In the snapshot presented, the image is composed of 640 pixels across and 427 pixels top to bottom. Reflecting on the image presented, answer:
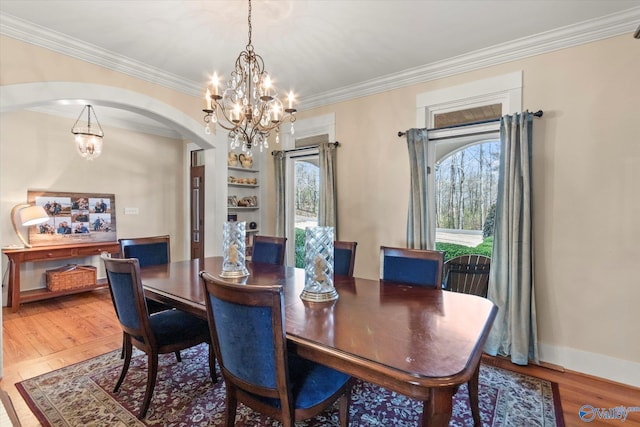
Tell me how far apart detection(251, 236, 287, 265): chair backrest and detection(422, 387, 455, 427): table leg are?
213 cm

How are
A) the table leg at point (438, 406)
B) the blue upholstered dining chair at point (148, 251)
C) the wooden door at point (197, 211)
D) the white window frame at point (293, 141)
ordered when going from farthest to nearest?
the wooden door at point (197, 211)
the white window frame at point (293, 141)
the blue upholstered dining chair at point (148, 251)
the table leg at point (438, 406)

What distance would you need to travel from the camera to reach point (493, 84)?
9.44ft

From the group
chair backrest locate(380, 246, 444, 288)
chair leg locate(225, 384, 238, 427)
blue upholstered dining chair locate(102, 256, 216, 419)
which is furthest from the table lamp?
chair backrest locate(380, 246, 444, 288)

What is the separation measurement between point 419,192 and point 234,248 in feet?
6.29

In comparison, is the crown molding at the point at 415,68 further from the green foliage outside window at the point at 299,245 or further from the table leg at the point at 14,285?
the table leg at the point at 14,285

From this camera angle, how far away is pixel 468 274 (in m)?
3.27

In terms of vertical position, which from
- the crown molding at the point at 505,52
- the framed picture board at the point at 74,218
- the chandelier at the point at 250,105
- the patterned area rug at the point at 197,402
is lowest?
the patterned area rug at the point at 197,402

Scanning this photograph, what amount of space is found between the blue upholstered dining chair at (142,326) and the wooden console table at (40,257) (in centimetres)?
221

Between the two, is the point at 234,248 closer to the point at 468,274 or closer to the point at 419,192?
the point at 419,192

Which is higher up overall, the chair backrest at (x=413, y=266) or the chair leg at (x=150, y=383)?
the chair backrest at (x=413, y=266)

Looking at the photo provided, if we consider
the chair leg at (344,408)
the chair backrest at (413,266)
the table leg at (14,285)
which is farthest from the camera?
the table leg at (14,285)

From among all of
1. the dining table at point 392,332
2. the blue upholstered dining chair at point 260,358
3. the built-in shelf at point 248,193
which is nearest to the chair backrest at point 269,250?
the dining table at point 392,332

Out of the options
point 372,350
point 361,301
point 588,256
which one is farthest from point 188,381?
point 588,256

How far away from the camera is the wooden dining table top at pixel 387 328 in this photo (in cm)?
105
